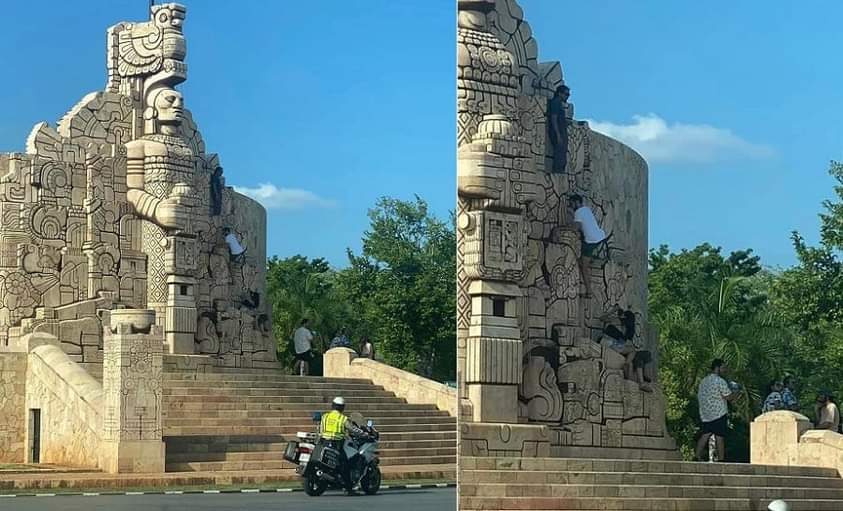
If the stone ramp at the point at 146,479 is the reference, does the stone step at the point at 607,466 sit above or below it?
above

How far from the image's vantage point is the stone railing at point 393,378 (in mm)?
24047

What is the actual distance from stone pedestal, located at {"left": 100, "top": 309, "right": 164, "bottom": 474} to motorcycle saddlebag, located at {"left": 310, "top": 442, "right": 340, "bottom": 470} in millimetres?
3438

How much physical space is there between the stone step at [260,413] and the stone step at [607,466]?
833 centimetres

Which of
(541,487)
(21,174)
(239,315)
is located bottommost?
(541,487)

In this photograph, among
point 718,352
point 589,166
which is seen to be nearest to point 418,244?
point 718,352

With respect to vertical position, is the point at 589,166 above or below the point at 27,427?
above

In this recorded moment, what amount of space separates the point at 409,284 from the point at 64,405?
601cm

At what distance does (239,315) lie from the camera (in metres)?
28.6

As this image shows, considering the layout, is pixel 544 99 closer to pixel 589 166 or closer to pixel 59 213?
pixel 589 166

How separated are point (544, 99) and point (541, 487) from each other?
3.62 metres

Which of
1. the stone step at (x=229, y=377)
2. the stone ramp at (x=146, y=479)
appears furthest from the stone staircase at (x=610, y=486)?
the stone step at (x=229, y=377)

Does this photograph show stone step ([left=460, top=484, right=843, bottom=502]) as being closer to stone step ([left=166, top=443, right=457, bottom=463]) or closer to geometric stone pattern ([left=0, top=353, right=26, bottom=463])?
stone step ([left=166, top=443, right=457, bottom=463])

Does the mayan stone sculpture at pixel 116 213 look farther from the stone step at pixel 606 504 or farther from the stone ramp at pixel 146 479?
the stone step at pixel 606 504

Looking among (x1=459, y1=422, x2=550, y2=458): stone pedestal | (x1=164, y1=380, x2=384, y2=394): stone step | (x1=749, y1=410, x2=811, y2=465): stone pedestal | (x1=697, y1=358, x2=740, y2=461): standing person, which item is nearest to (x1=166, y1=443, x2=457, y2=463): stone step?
(x1=164, y1=380, x2=384, y2=394): stone step
